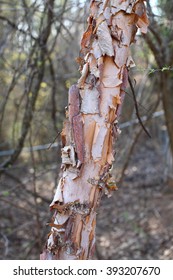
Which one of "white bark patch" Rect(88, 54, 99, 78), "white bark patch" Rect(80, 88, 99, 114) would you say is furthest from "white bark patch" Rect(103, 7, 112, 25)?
"white bark patch" Rect(80, 88, 99, 114)

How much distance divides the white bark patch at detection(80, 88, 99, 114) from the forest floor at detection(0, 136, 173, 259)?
2626 millimetres

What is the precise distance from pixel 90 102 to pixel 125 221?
177 inches

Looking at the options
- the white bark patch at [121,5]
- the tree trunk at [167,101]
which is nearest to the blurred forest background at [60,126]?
the tree trunk at [167,101]

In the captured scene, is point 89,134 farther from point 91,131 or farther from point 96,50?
point 96,50

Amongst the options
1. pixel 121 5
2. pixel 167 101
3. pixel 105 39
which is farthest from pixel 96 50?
pixel 167 101

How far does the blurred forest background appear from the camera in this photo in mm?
3145

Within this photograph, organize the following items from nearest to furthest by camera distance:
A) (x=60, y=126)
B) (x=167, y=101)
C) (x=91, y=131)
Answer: (x=91, y=131)
(x=167, y=101)
(x=60, y=126)

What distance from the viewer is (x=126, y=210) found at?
6105 mm

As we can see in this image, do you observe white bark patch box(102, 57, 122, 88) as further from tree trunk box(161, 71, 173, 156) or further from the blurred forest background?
tree trunk box(161, 71, 173, 156)

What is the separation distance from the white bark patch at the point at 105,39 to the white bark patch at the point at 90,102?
0.43 feet

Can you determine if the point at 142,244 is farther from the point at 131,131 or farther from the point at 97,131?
the point at 97,131

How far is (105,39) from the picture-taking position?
4.60 ft
